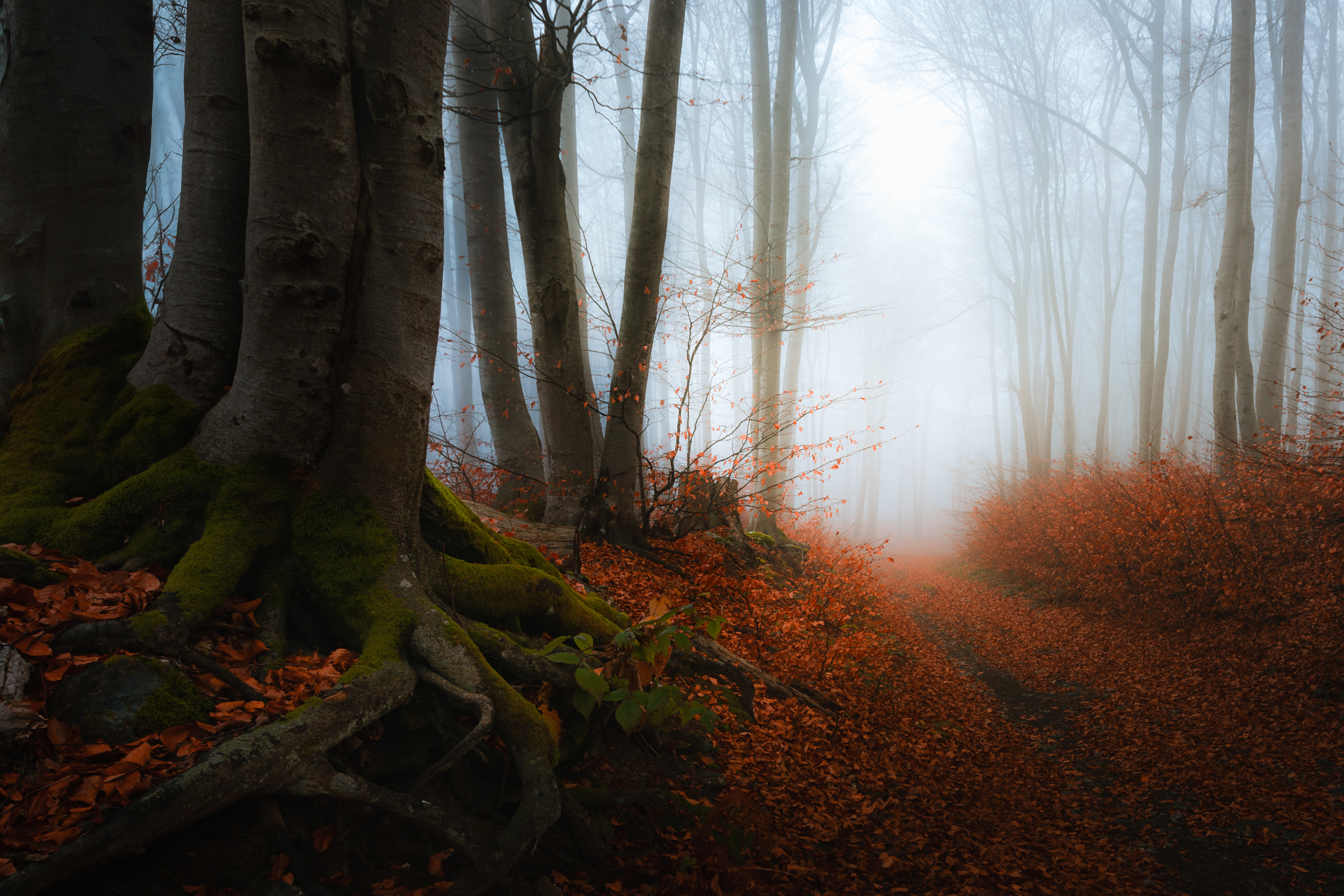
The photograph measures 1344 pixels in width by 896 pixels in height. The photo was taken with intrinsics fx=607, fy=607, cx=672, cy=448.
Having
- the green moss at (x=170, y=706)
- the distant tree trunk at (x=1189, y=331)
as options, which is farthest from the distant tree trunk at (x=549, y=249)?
the distant tree trunk at (x=1189, y=331)

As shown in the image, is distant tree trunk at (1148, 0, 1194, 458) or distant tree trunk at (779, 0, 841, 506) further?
distant tree trunk at (779, 0, 841, 506)

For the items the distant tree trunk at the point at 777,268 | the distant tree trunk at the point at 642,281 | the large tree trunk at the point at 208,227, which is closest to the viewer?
the large tree trunk at the point at 208,227

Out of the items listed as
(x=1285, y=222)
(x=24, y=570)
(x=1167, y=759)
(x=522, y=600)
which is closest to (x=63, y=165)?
(x=24, y=570)

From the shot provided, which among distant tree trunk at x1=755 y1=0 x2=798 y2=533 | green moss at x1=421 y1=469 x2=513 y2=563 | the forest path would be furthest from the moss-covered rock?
distant tree trunk at x1=755 y1=0 x2=798 y2=533

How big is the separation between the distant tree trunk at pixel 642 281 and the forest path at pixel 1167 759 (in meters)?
4.31

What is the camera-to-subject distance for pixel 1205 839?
366 centimetres

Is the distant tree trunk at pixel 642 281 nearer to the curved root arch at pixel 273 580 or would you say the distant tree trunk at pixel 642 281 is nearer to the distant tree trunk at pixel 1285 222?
the curved root arch at pixel 273 580

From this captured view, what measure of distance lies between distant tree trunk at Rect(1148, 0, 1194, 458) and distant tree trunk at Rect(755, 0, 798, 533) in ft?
29.9

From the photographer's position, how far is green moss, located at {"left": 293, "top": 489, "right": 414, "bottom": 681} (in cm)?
262

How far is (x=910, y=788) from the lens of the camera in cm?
399

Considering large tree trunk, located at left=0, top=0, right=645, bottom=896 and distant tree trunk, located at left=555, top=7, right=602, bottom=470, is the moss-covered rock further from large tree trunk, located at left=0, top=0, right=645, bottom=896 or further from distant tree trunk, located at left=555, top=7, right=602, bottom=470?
distant tree trunk, located at left=555, top=7, right=602, bottom=470

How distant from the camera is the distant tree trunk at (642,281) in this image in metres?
6.49

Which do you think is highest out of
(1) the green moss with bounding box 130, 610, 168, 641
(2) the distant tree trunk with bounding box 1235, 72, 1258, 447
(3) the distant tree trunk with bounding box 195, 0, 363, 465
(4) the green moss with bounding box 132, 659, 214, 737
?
(2) the distant tree trunk with bounding box 1235, 72, 1258, 447

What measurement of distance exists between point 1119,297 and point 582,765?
174ft
